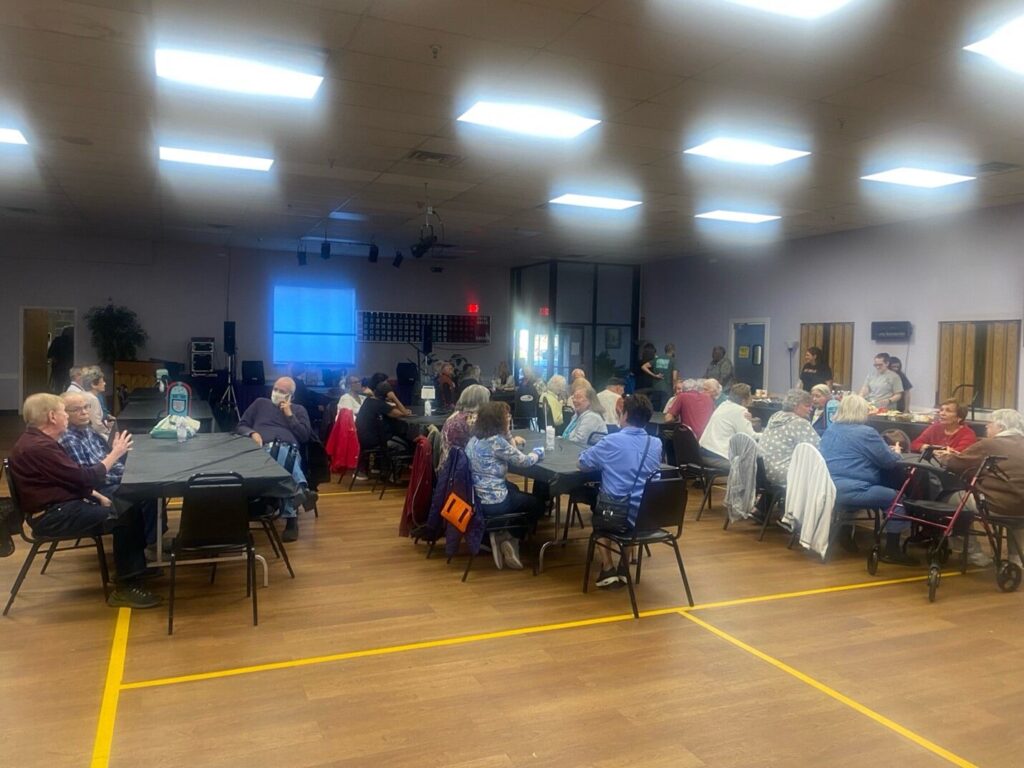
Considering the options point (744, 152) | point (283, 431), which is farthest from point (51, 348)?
point (744, 152)

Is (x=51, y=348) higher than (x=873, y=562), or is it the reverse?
(x=51, y=348)

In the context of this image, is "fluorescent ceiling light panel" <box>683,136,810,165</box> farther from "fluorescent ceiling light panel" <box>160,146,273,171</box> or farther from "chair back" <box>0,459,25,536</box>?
"chair back" <box>0,459,25,536</box>

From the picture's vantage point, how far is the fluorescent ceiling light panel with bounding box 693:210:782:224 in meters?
9.52

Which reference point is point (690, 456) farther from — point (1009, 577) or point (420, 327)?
point (420, 327)

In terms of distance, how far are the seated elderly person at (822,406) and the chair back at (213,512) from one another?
5.30 metres

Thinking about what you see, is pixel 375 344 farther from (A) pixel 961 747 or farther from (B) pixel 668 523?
(A) pixel 961 747

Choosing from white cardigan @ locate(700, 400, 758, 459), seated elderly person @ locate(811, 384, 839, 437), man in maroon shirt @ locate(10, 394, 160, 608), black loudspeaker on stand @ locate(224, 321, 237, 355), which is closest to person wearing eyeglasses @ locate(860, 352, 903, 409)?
seated elderly person @ locate(811, 384, 839, 437)

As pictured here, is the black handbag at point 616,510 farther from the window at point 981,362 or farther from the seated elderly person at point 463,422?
the window at point 981,362

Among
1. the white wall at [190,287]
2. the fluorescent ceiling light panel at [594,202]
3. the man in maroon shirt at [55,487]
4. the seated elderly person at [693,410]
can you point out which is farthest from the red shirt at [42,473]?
the white wall at [190,287]

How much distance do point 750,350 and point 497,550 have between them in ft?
28.4

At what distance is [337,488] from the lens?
303 inches

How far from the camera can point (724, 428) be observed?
6.67 metres

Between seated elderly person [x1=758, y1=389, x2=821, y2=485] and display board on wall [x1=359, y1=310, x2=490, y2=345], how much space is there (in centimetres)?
1008

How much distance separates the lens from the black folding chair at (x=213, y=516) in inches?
150
